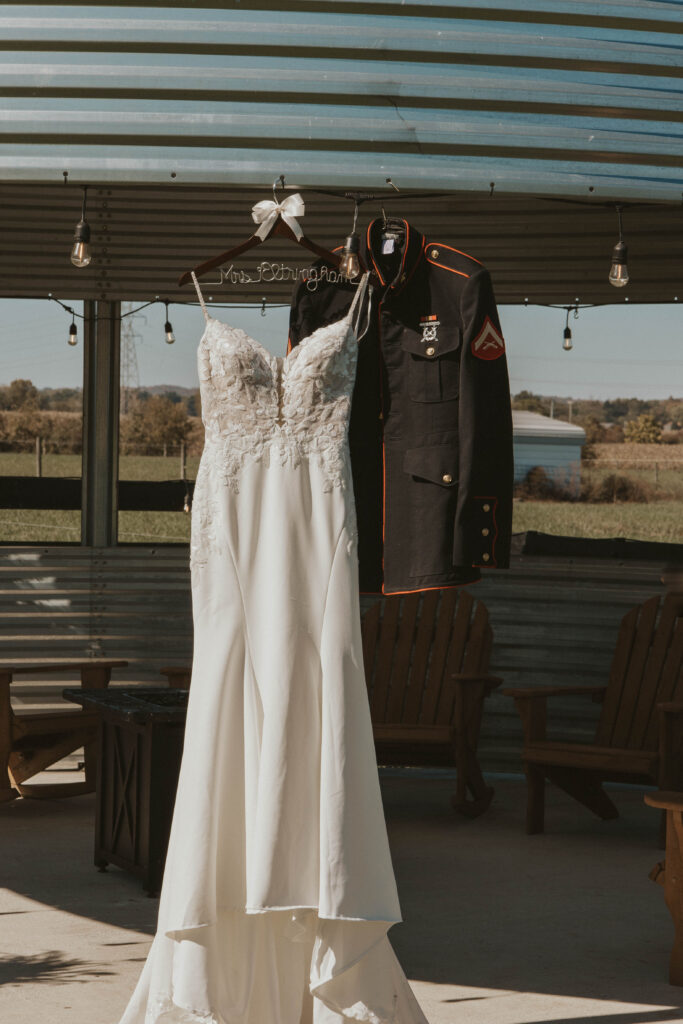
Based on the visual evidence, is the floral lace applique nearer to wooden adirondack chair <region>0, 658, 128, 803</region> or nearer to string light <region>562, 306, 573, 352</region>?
wooden adirondack chair <region>0, 658, 128, 803</region>

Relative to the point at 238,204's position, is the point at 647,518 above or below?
below

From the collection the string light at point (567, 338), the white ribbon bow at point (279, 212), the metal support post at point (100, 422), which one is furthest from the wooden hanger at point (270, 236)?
the string light at point (567, 338)

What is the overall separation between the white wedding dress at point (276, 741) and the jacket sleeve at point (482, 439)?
314 mm

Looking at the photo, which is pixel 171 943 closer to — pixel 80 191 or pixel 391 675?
pixel 391 675

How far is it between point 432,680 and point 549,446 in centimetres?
222

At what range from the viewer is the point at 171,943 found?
3.18 m

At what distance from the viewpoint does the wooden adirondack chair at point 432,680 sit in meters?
6.29

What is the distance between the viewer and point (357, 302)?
345cm

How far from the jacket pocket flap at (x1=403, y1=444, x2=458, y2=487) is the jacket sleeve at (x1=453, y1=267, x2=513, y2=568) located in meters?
0.04

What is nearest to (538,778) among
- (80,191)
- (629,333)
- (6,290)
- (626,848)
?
(626,848)

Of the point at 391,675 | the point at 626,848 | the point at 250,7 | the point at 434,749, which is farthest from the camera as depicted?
the point at 391,675

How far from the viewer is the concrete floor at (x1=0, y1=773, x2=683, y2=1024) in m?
3.78

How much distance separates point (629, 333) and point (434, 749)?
10.3ft

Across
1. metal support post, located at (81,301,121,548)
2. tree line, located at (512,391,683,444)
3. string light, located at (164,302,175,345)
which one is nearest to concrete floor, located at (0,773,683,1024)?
metal support post, located at (81,301,121,548)
